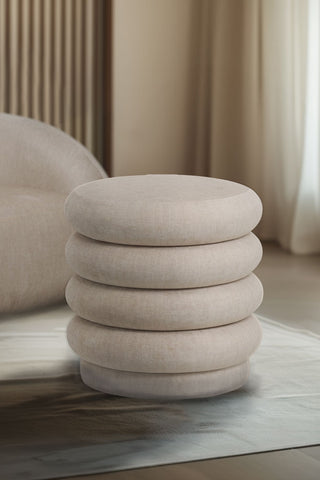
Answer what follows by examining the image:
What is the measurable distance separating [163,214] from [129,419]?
458 mm

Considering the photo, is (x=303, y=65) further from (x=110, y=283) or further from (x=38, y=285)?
(x=110, y=283)

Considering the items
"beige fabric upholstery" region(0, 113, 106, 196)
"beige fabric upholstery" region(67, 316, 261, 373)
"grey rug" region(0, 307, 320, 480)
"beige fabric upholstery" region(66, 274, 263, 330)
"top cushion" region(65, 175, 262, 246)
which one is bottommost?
"grey rug" region(0, 307, 320, 480)

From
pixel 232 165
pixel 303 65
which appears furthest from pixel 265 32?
pixel 232 165

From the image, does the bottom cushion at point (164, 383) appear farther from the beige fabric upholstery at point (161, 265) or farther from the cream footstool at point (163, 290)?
the beige fabric upholstery at point (161, 265)

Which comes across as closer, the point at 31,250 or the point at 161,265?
the point at 161,265

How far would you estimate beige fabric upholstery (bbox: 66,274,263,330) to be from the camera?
2.06 metres

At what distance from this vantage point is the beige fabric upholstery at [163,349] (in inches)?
81.5

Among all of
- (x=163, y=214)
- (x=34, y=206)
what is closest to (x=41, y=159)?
(x=34, y=206)

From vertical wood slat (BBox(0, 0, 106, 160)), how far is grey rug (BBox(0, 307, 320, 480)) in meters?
2.21

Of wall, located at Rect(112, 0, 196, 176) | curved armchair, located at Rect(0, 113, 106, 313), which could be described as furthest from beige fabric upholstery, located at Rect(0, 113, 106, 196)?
wall, located at Rect(112, 0, 196, 176)

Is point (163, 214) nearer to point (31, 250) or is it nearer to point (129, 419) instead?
point (129, 419)

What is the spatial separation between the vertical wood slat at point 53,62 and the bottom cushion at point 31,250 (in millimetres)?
1602

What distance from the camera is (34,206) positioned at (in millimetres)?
2895

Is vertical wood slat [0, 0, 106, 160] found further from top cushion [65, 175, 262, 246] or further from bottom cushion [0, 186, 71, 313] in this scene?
top cushion [65, 175, 262, 246]
